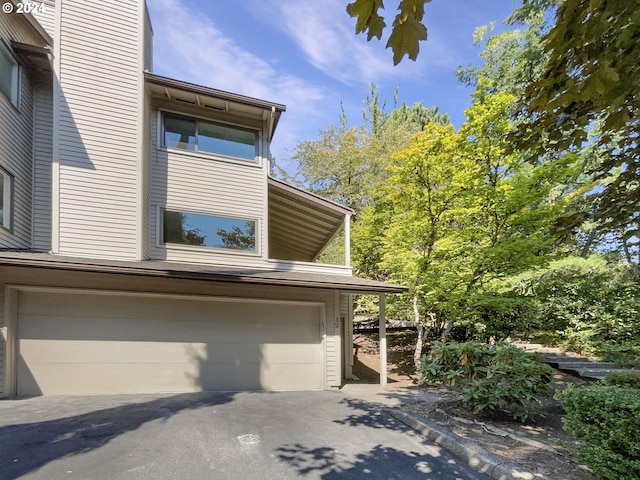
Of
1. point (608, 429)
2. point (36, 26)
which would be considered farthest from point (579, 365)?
point (36, 26)

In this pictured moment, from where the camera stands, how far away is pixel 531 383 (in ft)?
17.5

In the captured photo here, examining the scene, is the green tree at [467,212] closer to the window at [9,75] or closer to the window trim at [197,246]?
the window trim at [197,246]

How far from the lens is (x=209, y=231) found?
9188 mm

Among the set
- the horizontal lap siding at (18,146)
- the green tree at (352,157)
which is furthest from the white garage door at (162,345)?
the green tree at (352,157)

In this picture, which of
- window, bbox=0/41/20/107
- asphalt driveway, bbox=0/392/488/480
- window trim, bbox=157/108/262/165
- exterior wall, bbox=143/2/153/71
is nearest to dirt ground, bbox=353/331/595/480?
asphalt driveway, bbox=0/392/488/480

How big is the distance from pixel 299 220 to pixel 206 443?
26.1 feet

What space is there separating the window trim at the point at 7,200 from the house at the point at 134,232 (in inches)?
1.0

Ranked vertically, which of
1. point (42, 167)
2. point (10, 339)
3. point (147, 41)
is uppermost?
point (147, 41)

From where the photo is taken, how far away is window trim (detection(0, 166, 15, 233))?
731 cm

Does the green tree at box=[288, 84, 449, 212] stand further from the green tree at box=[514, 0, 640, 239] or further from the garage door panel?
the green tree at box=[514, 0, 640, 239]

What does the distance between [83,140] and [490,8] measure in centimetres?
969

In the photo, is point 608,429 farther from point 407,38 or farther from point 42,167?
point 42,167

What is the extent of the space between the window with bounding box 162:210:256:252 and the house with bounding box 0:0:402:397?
0.12 feet

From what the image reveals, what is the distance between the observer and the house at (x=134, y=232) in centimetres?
725
